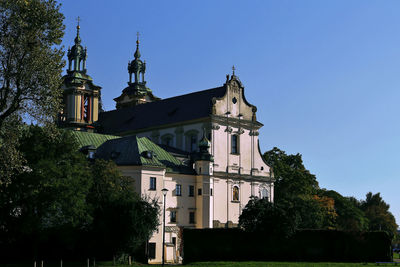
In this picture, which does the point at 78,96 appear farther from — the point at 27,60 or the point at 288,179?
the point at 27,60

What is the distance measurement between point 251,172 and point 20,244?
106 feet

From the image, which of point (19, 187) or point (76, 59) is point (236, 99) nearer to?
point (76, 59)

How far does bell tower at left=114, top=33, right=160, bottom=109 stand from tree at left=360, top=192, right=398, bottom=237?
49.3m

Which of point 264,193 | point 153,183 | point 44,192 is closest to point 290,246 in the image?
point 153,183

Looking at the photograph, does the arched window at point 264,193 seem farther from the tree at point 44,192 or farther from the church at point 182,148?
the tree at point 44,192

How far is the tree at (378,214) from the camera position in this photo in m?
115

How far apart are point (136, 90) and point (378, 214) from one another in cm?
5625

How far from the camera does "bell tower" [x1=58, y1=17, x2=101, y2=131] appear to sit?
78812 millimetres

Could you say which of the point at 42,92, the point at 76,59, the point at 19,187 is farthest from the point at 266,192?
the point at 42,92

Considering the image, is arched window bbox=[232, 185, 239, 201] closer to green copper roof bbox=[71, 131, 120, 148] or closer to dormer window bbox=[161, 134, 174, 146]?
dormer window bbox=[161, 134, 174, 146]

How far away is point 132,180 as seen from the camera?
174 feet

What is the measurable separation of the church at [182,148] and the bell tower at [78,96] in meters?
0.13

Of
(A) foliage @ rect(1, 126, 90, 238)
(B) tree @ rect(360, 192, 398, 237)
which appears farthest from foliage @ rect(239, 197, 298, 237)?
(B) tree @ rect(360, 192, 398, 237)

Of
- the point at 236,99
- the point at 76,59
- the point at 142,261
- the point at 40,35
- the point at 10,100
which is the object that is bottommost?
the point at 142,261
